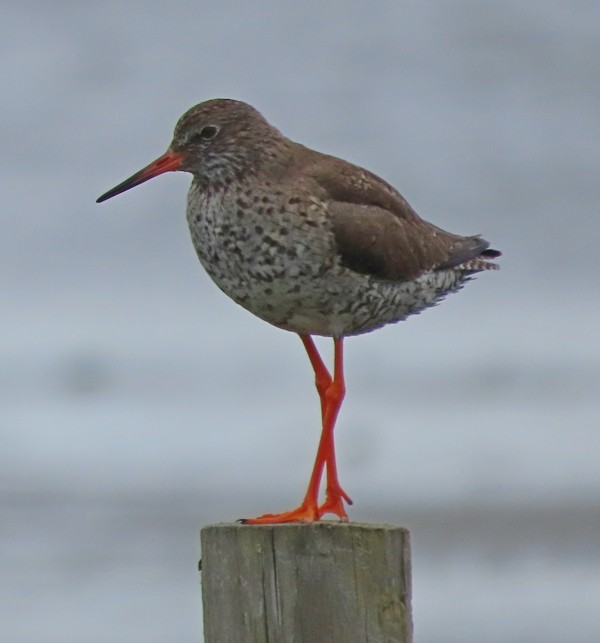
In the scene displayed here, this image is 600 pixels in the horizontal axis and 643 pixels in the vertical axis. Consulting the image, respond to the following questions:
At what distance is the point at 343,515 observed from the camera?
7777 mm

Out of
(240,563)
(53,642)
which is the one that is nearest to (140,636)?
(53,642)

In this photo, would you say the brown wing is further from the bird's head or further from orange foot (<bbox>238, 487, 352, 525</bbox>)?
orange foot (<bbox>238, 487, 352, 525</bbox>)

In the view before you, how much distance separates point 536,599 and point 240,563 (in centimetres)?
812

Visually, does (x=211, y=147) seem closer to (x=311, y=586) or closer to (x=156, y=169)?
(x=156, y=169)

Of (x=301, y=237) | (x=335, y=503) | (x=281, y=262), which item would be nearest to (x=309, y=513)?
(x=335, y=503)

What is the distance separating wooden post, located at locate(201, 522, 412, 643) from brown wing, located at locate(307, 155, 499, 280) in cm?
198

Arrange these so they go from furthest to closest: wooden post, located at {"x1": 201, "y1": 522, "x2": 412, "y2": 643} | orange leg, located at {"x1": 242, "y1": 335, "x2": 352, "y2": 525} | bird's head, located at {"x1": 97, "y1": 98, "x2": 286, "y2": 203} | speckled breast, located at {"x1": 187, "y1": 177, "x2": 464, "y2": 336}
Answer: bird's head, located at {"x1": 97, "y1": 98, "x2": 286, "y2": 203}, speckled breast, located at {"x1": 187, "y1": 177, "x2": 464, "y2": 336}, orange leg, located at {"x1": 242, "y1": 335, "x2": 352, "y2": 525}, wooden post, located at {"x1": 201, "y1": 522, "x2": 412, "y2": 643}

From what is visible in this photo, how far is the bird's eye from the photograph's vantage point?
8289mm

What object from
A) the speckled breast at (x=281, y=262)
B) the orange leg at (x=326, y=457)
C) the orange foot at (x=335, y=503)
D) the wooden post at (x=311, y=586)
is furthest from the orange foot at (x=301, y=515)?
the speckled breast at (x=281, y=262)

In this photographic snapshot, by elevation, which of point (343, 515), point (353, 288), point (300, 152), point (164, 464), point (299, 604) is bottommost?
point (299, 604)

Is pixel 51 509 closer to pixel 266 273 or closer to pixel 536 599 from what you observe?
pixel 536 599

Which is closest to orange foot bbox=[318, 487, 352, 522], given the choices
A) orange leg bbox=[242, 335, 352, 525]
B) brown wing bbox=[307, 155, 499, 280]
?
orange leg bbox=[242, 335, 352, 525]

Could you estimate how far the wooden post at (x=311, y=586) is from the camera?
245 inches

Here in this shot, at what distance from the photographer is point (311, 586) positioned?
6.26m
